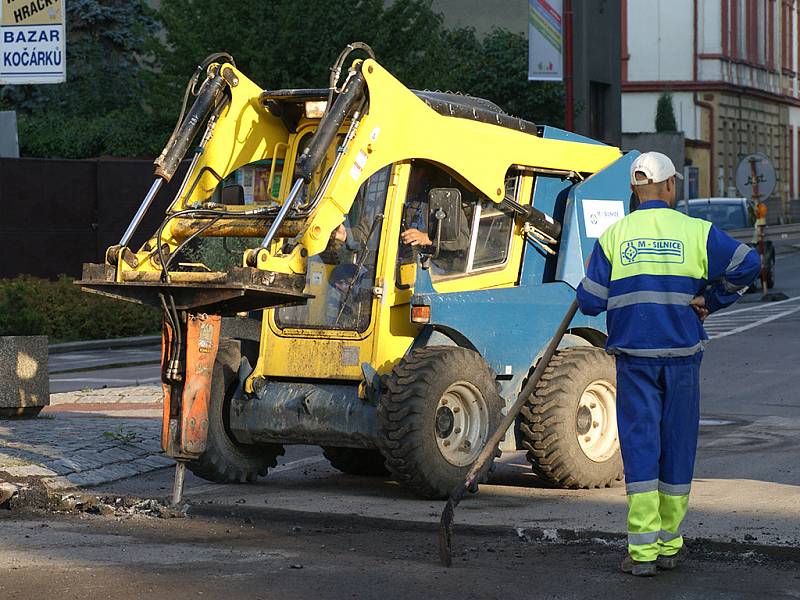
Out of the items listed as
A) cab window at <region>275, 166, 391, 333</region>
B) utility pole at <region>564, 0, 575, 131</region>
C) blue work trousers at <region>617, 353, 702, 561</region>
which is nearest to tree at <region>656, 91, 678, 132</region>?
utility pole at <region>564, 0, 575, 131</region>

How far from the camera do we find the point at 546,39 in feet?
85.6

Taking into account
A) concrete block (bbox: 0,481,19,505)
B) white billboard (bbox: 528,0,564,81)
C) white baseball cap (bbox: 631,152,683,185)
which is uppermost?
white billboard (bbox: 528,0,564,81)

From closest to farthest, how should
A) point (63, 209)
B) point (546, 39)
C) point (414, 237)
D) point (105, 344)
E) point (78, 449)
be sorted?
point (414, 237)
point (78, 449)
point (105, 344)
point (546, 39)
point (63, 209)

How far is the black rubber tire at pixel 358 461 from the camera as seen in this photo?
11094 mm

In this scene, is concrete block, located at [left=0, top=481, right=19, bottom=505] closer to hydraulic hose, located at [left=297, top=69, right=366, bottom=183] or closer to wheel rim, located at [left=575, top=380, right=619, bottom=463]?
hydraulic hose, located at [left=297, top=69, right=366, bottom=183]

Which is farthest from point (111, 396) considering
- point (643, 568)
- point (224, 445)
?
point (643, 568)

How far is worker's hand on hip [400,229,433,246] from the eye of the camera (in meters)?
10.1

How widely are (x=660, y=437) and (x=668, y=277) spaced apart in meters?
0.74

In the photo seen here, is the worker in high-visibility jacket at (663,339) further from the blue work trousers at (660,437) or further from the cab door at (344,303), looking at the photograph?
the cab door at (344,303)

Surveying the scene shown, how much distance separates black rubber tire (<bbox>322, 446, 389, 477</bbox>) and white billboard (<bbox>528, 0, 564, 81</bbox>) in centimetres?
1542

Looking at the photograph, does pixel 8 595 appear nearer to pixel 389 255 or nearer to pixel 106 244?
pixel 389 255

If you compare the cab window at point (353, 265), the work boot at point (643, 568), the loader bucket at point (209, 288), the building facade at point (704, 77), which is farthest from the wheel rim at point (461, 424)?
the building facade at point (704, 77)

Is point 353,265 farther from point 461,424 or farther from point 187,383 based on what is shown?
point 187,383

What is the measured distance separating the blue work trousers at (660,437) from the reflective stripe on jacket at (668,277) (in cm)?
8
